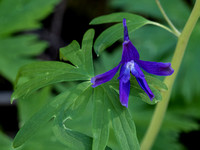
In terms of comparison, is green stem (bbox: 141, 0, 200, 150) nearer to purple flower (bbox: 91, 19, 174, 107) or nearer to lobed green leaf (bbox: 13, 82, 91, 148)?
purple flower (bbox: 91, 19, 174, 107)

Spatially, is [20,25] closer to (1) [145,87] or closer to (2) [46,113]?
(2) [46,113]

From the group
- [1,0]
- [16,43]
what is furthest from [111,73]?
[1,0]

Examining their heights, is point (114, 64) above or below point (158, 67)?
Answer: below

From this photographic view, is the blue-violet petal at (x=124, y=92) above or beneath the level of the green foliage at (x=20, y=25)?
above

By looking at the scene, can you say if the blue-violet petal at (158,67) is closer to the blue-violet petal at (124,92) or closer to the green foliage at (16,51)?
the blue-violet petal at (124,92)

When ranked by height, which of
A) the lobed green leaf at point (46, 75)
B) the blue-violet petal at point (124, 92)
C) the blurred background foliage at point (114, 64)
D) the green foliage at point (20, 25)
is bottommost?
the blurred background foliage at point (114, 64)

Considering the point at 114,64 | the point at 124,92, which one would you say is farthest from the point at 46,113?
the point at 114,64

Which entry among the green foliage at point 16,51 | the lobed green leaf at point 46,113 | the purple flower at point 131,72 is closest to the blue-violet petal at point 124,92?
the purple flower at point 131,72

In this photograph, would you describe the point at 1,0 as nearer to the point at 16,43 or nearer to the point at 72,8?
the point at 16,43
